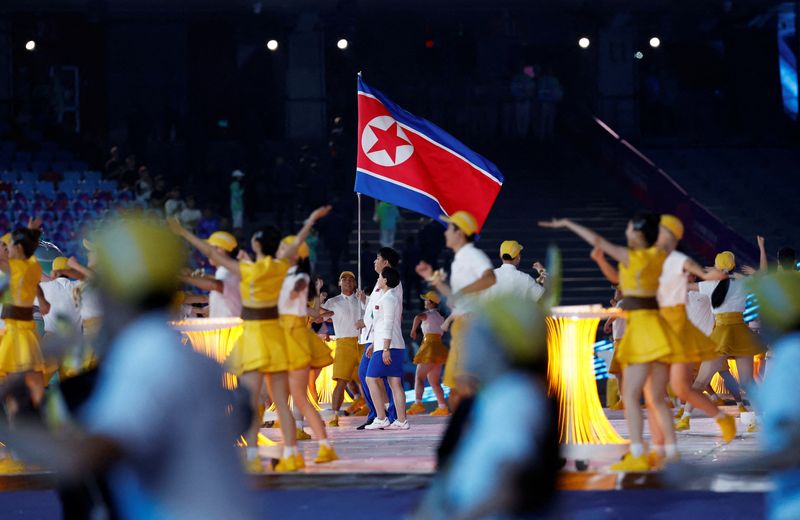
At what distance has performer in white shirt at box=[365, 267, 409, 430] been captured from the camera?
45.6 feet

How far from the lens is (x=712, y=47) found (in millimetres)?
34812

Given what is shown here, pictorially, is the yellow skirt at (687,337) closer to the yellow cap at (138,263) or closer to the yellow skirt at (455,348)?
the yellow skirt at (455,348)

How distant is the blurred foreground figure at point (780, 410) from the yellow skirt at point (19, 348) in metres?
7.03

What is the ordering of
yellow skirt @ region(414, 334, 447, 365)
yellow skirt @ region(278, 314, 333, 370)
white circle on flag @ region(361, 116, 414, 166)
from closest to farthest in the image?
yellow skirt @ region(278, 314, 333, 370), white circle on flag @ region(361, 116, 414, 166), yellow skirt @ region(414, 334, 447, 365)

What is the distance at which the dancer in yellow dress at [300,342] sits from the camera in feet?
33.6

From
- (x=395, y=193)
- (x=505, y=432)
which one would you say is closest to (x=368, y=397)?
(x=395, y=193)

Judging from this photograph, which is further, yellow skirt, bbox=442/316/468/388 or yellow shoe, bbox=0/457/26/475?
yellow shoe, bbox=0/457/26/475

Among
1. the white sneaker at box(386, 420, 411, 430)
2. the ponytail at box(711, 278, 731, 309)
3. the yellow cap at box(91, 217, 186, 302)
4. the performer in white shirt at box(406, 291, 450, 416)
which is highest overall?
the yellow cap at box(91, 217, 186, 302)

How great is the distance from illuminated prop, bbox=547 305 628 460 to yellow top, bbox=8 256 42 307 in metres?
4.03

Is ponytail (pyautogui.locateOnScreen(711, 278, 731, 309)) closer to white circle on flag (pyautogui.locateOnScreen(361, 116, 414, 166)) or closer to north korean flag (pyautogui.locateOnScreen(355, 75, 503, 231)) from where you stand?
north korean flag (pyautogui.locateOnScreen(355, 75, 503, 231))

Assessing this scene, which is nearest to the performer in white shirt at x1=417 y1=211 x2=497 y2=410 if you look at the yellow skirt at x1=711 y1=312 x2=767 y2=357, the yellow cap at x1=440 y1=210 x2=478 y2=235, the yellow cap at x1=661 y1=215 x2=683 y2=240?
the yellow cap at x1=440 y1=210 x2=478 y2=235

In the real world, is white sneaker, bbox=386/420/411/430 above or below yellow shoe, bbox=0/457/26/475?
below

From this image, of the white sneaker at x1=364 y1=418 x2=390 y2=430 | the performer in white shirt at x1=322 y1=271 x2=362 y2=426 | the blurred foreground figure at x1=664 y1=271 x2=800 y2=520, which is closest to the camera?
the blurred foreground figure at x1=664 y1=271 x2=800 y2=520

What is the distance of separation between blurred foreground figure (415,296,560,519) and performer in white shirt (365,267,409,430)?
380 inches
